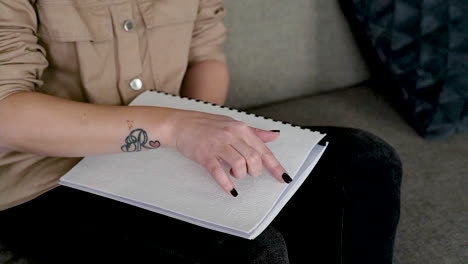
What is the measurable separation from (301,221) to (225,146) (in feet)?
0.65

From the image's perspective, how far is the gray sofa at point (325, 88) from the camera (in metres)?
1.11

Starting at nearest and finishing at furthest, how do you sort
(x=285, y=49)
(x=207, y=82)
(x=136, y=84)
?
(x=136, y=84), (x=207, y=82), (x=285, y=49)

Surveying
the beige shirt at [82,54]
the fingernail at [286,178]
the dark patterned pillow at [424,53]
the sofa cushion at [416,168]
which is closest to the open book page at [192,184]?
the fingernail at [286,178]

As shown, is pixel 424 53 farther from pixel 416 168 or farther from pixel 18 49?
pixel 18 49

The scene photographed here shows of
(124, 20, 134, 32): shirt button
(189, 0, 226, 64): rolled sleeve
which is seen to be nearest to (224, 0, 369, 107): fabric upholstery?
(189, 0, 226, 64): rolled sleeve

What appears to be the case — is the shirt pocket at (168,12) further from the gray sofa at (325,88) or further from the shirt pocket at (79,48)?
the gray sofa at (325,88)

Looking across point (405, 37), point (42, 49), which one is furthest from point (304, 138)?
point (405, 37)

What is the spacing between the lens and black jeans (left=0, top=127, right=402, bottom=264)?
721 mm

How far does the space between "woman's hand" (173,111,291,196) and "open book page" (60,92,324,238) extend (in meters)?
0.02

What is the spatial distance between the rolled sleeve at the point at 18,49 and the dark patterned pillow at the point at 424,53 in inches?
28.0

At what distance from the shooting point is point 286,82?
52.0 inches

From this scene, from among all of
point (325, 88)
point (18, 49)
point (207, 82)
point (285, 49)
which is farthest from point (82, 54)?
point (325, 88)

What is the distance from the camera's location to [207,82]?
1.05m

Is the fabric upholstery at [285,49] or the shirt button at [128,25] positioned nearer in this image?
the shirt button at [128,25]
